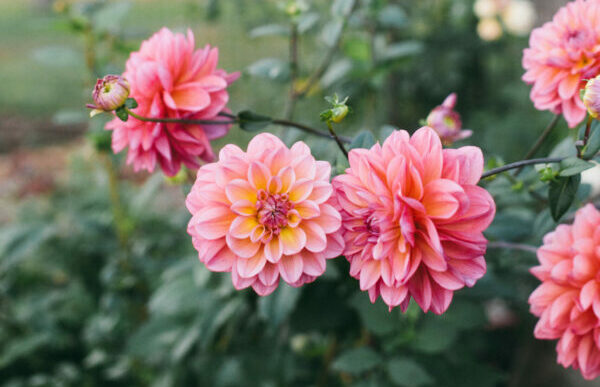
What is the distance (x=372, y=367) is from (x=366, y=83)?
85 cm

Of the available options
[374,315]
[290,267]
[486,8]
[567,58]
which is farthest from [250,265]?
[486,8]

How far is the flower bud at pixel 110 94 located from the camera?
0.60 metres

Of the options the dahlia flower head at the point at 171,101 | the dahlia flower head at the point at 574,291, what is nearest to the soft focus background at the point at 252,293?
the dahlia flower head at the point at 171,101

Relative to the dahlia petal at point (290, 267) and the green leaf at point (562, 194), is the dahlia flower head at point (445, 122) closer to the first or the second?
the green leaf at point (562, 194)

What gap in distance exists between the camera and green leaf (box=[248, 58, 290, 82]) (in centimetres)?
102

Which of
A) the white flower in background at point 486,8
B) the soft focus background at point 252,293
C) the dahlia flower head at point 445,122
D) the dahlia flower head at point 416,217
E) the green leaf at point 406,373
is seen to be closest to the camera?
the dahlia flower head at point 416,217

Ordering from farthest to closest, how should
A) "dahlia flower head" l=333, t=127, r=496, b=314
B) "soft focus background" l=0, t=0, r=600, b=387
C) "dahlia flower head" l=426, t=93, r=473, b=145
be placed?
"soft focus background" l=0, t=0, r=600, b=387, "dahlia flower head" l=426, t=93, r=473, b=145, "dahlia flower head" l=333, t=127, r=496, b=314

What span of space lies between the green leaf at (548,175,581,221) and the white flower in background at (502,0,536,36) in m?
1.74

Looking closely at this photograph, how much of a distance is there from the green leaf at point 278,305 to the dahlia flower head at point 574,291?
519 mm

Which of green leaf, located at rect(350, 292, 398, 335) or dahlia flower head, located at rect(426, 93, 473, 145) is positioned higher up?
dahlia flower head, located at rect(426, 93, 473, 145)

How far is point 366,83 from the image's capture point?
5.03 ft

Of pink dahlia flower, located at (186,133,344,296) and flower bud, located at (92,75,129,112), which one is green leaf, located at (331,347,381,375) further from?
flower bud, located at (92,75,129,112)

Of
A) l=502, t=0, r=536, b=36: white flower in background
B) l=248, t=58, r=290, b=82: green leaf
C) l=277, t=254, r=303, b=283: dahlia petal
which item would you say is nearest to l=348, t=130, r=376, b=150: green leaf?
l=277, t=254, r=303, b=283: dahlia petal

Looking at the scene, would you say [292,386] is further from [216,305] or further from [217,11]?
[217,11]
